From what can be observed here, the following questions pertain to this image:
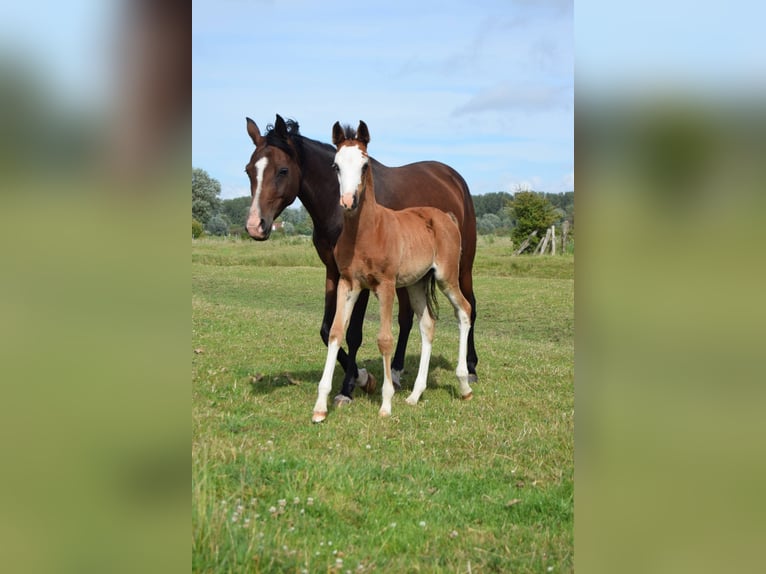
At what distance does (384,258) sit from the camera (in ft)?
22.9

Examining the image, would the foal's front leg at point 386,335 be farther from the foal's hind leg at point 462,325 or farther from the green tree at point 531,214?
the green tree at point 531,214

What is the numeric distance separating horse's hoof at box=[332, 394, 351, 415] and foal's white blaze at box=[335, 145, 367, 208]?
7.83 ft

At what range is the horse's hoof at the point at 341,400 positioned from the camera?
737cm

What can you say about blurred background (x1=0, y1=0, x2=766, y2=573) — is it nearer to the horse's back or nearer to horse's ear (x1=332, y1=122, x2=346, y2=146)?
horse's ear (x1=332, y1=122, x2=346, y2=146)

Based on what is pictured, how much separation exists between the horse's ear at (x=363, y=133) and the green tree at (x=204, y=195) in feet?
128

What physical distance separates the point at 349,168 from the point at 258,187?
1085 millimetres

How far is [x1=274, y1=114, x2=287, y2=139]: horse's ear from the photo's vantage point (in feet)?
22.8
